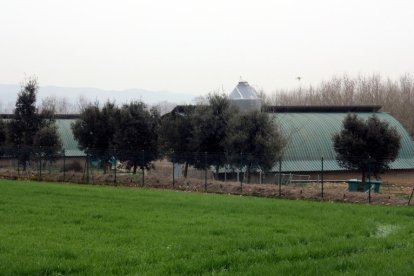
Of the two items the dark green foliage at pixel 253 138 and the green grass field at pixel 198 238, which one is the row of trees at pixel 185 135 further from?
the green grass field at pixel 198 238

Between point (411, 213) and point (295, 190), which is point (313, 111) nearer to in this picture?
point (295, 190)

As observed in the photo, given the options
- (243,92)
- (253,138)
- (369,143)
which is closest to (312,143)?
(243,92)

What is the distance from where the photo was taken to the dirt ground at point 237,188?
2331 centimetres

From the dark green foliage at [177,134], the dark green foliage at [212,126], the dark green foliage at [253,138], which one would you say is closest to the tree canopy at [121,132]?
the dark green foliage at [177,134]

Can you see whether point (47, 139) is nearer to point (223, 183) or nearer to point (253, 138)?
point (253, 138)

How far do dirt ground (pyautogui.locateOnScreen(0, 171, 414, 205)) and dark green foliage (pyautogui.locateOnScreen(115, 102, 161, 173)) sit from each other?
3.88 m

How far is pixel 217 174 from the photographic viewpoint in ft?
105

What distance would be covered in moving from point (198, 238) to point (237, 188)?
15.1 m

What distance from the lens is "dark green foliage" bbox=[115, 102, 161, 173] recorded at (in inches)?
1452

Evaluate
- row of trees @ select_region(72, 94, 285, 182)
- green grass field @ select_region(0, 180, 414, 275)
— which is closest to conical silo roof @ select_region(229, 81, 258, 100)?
row of trees @ select_region(72, 94, 285, 182)

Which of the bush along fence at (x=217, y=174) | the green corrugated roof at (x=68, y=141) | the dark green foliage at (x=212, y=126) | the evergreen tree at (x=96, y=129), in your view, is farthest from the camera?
the green corrugated roof at (x=68, y=141)

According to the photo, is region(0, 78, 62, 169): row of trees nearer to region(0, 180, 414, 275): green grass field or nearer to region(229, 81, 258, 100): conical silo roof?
region(229, 81, 258, 100): conical silo roof

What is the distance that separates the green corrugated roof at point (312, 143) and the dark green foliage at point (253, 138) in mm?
8976

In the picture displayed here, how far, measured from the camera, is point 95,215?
1532cm
